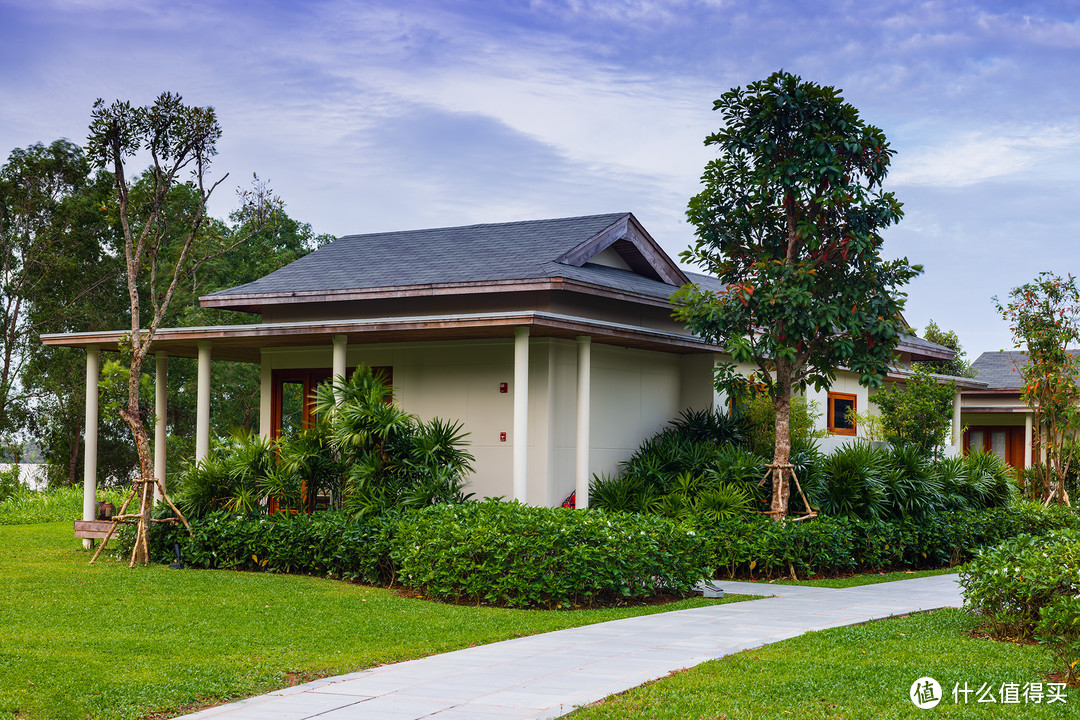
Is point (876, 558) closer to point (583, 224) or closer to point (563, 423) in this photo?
point (563, 423)

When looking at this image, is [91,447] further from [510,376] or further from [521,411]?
[521,411]

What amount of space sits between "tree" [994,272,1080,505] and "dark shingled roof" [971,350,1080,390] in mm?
9208

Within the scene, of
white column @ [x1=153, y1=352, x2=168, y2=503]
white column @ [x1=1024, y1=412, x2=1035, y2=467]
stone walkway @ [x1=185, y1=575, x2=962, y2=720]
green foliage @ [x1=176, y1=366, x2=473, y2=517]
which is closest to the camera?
stone walkway @ [x1=185, y1=575, x2=962, y2=720]

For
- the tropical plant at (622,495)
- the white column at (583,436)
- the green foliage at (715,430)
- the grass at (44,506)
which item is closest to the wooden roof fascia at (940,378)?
the green foliage at (715,430)

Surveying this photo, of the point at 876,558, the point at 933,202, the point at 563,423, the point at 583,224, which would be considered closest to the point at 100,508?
the point at 563,423

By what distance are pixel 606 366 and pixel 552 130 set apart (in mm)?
6499

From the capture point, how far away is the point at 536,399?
16.2 metres

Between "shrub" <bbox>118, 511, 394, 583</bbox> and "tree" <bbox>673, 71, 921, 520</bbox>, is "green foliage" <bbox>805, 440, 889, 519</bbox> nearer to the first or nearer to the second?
"tree" <bbox>673, 71, 921, 520</bbox>

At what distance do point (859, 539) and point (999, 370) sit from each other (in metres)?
22.0

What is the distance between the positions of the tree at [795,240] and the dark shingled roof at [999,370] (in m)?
16.6

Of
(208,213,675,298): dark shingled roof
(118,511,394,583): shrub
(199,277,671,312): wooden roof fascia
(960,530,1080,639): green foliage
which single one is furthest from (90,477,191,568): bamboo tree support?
(960,530,1080,639): green foliage

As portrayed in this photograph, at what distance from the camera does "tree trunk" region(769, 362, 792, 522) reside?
15.6m

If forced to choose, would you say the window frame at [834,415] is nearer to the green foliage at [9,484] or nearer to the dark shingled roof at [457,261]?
the dark shingled roof at [457,261]

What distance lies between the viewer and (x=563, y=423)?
16453 mm
